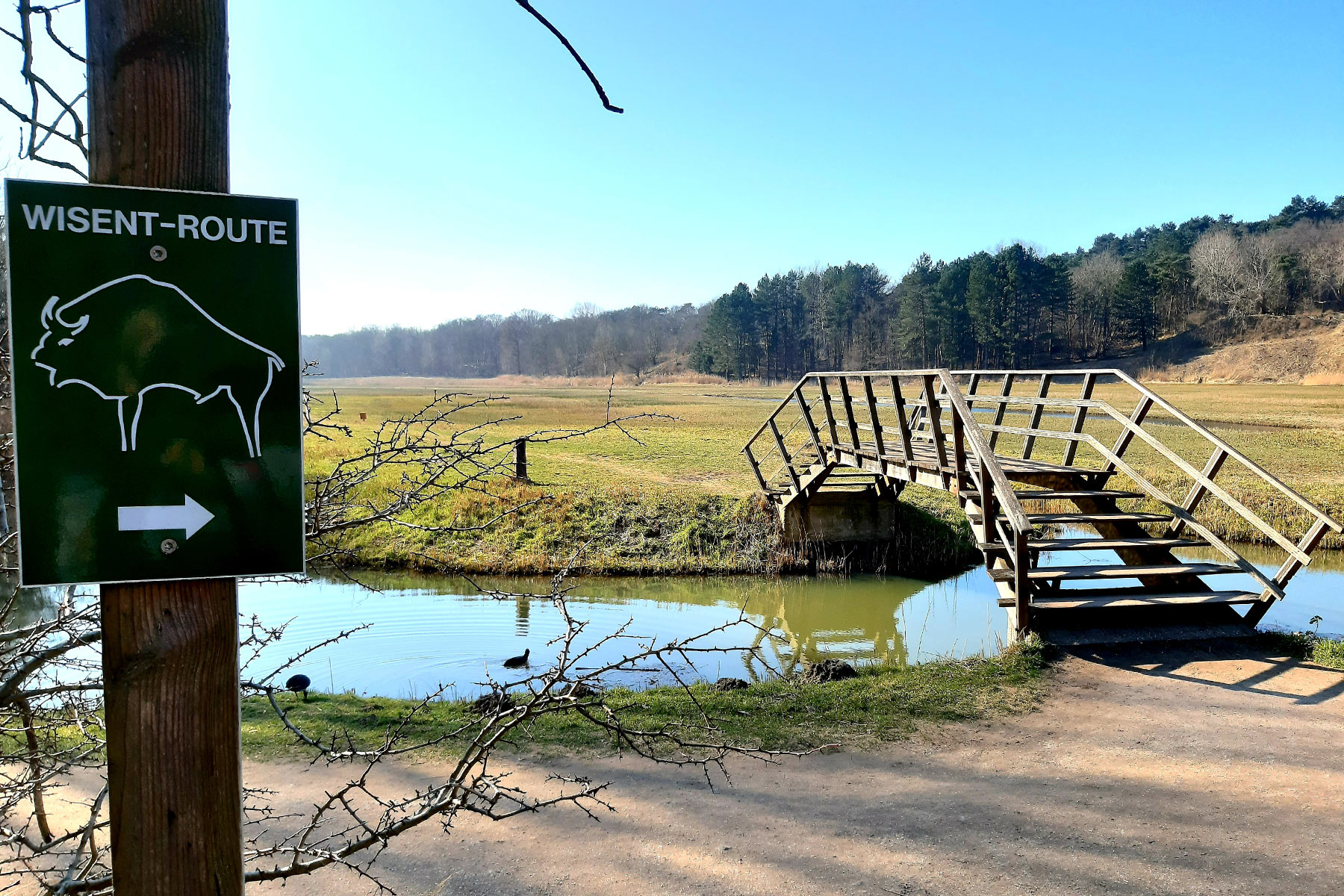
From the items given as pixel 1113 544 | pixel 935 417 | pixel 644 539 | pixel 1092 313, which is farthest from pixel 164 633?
pixel 1092 313

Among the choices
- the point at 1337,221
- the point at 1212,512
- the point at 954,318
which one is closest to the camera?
the point at 1212,512

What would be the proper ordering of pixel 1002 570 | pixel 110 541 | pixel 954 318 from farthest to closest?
1. pixel 954 318
2. pixel 1002 570
3. pixel 110 541

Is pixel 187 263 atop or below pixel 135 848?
atop

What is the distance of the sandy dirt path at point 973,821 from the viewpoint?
4508 mm

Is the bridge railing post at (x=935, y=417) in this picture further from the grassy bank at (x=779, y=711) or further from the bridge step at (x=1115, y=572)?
the grassy bank at (x=779, y=711)

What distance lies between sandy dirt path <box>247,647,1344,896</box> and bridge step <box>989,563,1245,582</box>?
1721 millimetres

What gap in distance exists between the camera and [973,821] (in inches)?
203

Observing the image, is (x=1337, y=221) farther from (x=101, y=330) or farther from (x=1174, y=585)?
(x=101, y=330)

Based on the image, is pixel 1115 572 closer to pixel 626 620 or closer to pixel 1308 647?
pixel 1308 647

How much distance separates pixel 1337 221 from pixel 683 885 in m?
123

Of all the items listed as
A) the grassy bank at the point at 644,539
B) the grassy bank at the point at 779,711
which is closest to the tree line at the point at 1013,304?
the grassy bank at the point at 644,539

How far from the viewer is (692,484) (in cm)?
2067

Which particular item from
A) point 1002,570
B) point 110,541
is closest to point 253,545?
point 110,541

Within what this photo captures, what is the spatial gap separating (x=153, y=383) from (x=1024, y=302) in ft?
223
